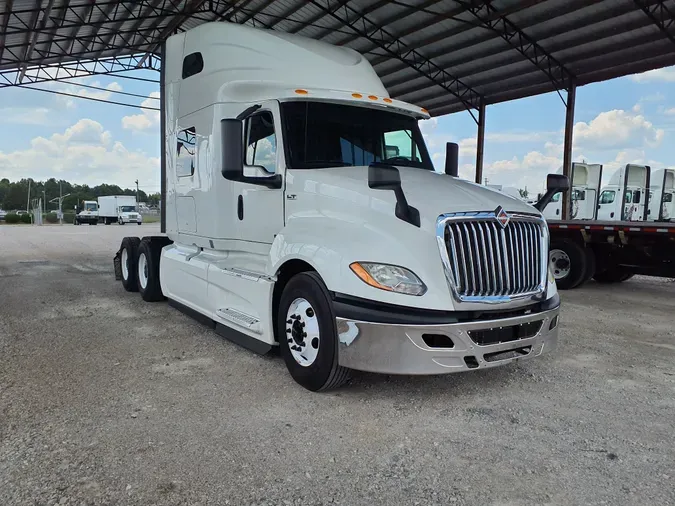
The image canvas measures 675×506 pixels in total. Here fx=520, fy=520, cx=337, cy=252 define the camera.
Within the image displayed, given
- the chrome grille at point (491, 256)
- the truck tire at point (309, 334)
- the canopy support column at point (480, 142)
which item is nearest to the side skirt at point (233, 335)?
the truck tire at point (309, 334)

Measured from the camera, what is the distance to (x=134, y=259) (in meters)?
8.61

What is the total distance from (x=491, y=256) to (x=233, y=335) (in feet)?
8.85

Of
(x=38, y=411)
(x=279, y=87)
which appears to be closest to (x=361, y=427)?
(x=38, y=411)

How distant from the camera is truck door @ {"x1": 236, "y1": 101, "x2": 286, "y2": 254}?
4.89 metres

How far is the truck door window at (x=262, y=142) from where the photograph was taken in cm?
494

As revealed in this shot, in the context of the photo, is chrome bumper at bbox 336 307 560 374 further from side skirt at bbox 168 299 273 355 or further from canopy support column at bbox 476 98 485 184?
canopy support column at bbox 476 98 485 184

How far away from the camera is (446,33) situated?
50.0 ft

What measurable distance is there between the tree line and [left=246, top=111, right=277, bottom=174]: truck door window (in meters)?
94.3

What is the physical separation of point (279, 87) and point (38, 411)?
143 inches

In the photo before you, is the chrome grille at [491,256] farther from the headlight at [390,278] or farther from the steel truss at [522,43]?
the steel truss at [522,43]

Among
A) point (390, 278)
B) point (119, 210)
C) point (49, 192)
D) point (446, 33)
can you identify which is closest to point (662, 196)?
point (446, 33)

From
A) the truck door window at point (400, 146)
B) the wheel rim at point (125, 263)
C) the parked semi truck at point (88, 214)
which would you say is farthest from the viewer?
the parked semi truck at point (88, 214)

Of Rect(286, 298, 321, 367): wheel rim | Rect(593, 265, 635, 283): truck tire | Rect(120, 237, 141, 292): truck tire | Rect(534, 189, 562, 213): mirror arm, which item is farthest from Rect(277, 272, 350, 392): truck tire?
Rect(593, 265, 635, 283): truck tire

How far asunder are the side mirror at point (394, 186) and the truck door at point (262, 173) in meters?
1.28
